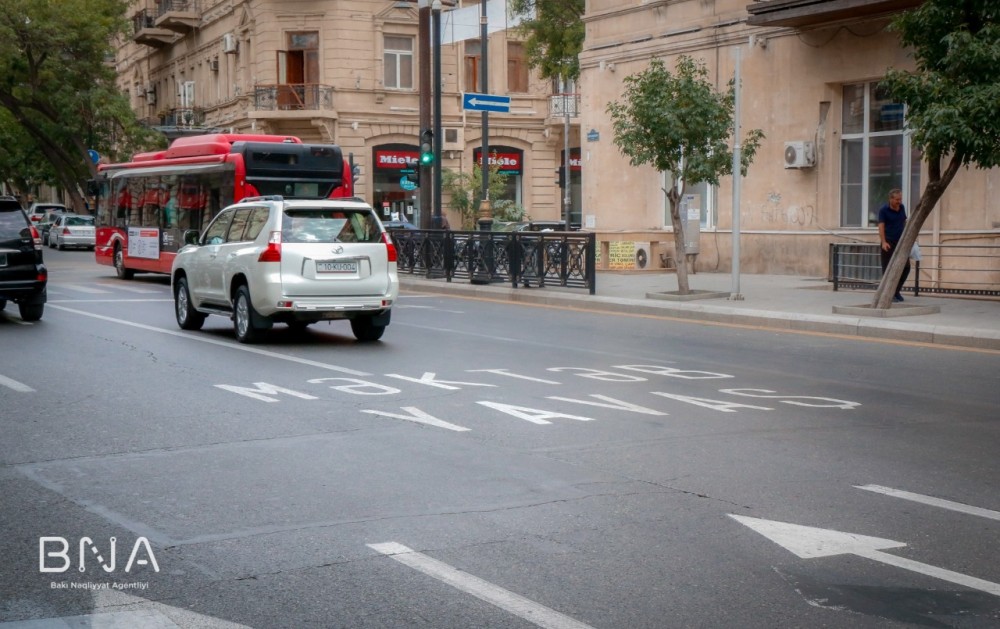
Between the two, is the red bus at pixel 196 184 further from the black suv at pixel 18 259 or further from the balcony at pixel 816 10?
the balcony at pixel 816 10

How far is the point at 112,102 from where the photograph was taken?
176ft

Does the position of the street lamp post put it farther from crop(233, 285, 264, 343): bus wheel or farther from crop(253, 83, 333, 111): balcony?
crop(233, 285, 264, 343): bus wheel

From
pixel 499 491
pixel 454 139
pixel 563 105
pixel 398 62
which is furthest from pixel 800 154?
pixel 398 62

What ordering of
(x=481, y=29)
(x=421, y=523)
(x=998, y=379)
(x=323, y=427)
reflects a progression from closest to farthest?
(x=421, y=523), (x=323, y=427), (x=998, y=379), (x=481, y=29)

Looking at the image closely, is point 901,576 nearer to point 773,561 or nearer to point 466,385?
point 773,561

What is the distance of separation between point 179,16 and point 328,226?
42989 millimetres

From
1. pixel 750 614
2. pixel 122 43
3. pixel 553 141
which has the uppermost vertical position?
pixel 122 43

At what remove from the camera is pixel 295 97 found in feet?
152

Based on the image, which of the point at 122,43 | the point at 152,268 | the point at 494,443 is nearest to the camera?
the point at 494,443

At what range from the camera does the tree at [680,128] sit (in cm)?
2027

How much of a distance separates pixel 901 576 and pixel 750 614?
0.90 metres

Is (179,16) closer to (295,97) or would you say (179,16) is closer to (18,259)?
(295,97)

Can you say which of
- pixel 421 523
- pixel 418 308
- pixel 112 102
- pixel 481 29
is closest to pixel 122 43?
pixel 112 102

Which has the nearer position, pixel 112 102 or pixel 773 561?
pixel 773 561
